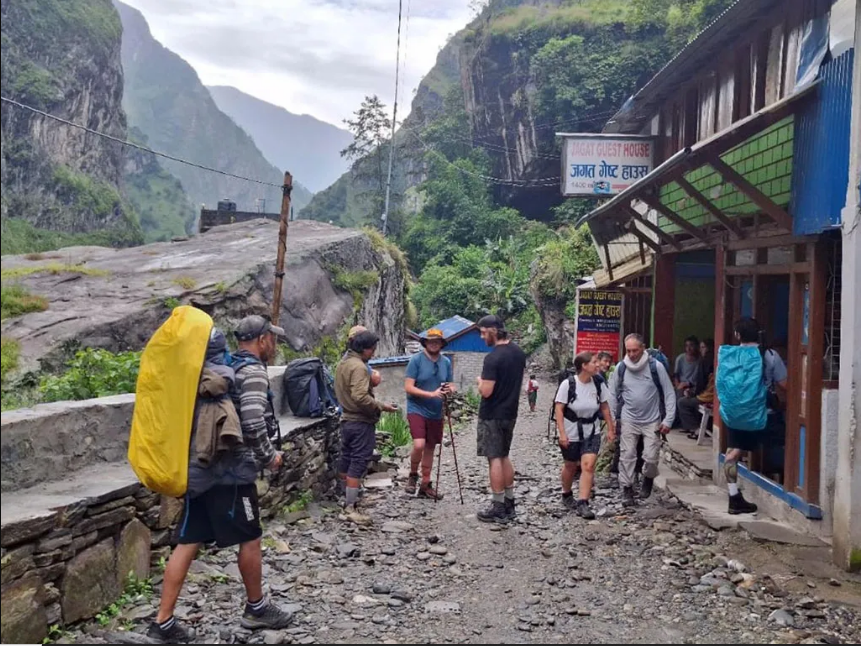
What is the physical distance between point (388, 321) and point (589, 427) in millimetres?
12495

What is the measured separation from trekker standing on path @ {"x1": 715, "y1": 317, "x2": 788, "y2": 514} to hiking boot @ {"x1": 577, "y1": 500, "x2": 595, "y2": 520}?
129cm

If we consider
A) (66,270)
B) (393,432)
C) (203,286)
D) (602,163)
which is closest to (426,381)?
(393,432)

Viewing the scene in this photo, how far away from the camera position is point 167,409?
3.62m

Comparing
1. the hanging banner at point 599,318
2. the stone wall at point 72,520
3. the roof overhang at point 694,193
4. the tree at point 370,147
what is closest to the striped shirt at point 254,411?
the stone wall at point 72,520

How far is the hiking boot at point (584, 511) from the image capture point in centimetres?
708

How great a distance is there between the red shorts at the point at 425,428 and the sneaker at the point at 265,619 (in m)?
3.79

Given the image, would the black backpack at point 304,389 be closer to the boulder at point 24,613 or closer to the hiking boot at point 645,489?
the hiking boot at point 645,489

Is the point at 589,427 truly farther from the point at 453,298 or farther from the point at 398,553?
the point at 453,298

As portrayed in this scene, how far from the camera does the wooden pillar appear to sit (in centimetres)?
1188

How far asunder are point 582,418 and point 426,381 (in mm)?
1718

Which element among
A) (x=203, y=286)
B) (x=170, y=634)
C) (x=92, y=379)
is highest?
(x=203, y=286)

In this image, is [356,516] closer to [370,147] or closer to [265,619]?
[265,619]

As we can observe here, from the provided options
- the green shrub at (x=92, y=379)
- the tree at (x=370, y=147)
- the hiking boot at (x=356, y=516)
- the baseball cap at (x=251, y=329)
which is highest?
the tree at (x=370, y=147)

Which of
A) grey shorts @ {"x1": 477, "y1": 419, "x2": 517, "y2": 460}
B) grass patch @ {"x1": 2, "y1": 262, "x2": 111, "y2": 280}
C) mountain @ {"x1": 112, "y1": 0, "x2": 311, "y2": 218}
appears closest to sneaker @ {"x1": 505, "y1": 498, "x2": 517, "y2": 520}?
grey shorts @ {"x1": 477, "y1": 419, "x2": 517, "y2": 460}
